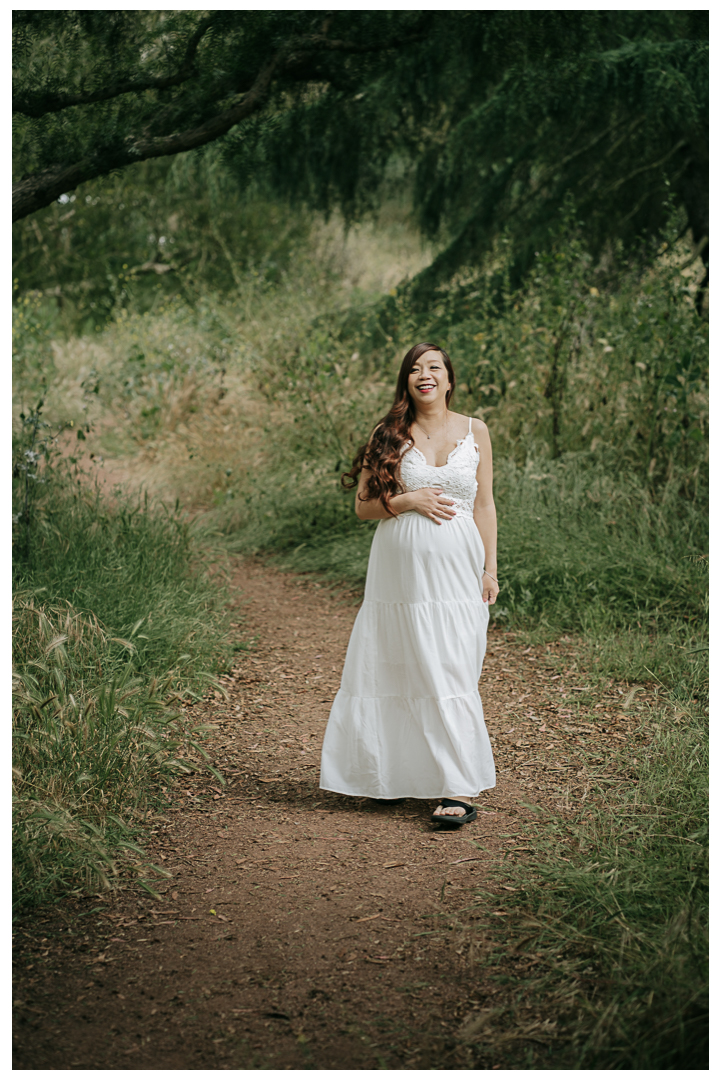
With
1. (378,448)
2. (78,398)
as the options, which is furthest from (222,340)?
(378,448)

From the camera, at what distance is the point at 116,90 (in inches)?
161

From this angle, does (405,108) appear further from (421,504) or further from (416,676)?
(416,676)

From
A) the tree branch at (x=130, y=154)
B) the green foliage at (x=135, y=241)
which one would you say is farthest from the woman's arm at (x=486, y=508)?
the green foliage at (x=135, y=241)

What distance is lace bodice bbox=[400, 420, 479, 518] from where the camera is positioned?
10.6 ft

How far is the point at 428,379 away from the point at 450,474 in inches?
13.9

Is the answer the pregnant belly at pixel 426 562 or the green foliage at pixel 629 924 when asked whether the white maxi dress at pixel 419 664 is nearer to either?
the pregnant belly at pixel 426 562

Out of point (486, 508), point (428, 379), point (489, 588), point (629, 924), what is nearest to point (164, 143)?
point (428, 379)

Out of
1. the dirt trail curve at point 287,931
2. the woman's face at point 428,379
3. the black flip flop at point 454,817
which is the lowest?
the dirt trail curve at point 287,931

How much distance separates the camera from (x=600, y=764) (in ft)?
11.9

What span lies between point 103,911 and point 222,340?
291 inches

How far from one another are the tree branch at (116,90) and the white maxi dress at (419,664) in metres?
2.26

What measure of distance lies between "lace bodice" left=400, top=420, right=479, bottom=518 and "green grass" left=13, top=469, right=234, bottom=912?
4.08ft

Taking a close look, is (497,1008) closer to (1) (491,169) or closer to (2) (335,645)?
(2) (335,645)

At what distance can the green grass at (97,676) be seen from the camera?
9.32ft
